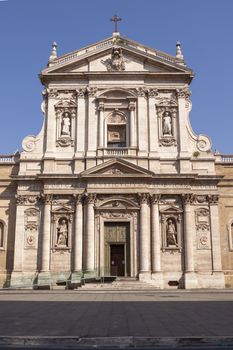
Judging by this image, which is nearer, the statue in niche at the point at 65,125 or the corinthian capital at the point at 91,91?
the statue in niche at the point at 65,125

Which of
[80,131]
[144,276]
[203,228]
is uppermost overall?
[80,131]

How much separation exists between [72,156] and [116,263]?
8.25 metres

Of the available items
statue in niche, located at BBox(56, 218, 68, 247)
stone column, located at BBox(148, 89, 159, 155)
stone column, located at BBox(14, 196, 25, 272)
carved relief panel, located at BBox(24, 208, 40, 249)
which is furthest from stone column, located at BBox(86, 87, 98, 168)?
stone column, located at BBox(14, 196, 25, 272)

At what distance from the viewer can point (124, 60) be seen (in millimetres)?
34469

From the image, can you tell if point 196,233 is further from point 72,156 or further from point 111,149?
point 72,156

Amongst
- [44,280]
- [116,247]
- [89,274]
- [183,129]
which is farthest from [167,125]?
[44,280]

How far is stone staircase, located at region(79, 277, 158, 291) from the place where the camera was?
1072 inches

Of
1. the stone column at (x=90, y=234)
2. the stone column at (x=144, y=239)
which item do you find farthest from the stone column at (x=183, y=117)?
the stone column at (x=90, y=234)

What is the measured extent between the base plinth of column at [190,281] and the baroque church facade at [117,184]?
A: 0.23ft

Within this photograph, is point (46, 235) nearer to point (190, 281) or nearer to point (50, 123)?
point (50, 123)

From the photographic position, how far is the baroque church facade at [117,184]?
101 ft

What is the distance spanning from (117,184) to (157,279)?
696cm

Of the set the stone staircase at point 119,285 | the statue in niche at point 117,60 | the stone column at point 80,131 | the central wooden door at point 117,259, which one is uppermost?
the statue in niche at point 117,60

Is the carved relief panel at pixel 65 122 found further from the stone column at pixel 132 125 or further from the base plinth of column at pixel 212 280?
the base plinth of column at pixel 212 280
